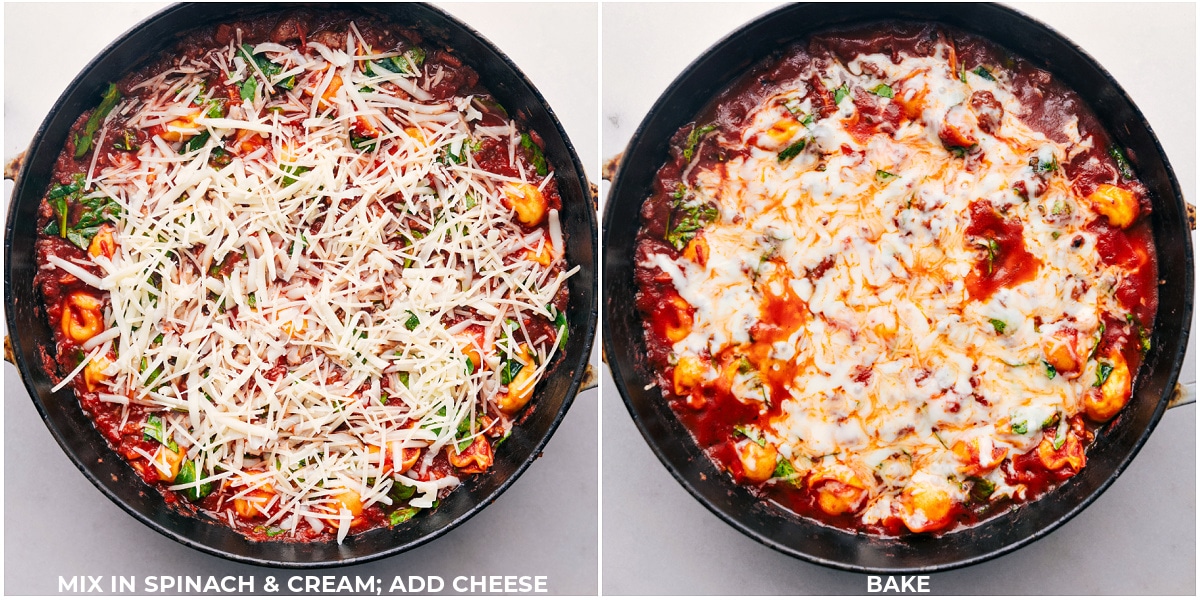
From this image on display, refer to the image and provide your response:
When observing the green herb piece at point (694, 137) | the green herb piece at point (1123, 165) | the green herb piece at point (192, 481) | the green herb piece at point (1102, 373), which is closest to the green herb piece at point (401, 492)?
the green herb piece at point (192, 481)

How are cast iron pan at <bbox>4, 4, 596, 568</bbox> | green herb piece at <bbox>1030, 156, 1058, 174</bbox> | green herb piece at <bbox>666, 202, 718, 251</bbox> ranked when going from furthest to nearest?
green herb piece at <bbox>666, 202, 718, 251</bbox>
green herb piece at <bbox>1030, 156, 1058, 174</bbox>
cast iron pan at <bbox>4, 4, 596, 568</bbox>

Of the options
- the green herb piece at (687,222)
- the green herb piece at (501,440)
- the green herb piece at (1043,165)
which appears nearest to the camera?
the green herb piece at (1043,165)

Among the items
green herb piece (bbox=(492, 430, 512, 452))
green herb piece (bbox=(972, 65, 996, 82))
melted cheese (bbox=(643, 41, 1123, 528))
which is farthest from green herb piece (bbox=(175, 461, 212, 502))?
green herb piece (bbox=(972, 65, 996, 82))

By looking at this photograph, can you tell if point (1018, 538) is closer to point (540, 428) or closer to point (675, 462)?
point (675, 462)

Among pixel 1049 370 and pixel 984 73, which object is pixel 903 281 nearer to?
pixel 1049 370

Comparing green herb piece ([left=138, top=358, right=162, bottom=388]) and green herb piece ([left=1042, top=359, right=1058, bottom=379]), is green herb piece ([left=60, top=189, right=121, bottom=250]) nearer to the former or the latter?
green herb piece ([left=138, top=358, right=162, bottom=388])

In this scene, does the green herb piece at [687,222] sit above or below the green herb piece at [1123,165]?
below

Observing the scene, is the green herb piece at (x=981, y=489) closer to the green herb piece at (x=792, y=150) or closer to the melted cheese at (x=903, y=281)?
the melted cheese at (x=903, y=281)
